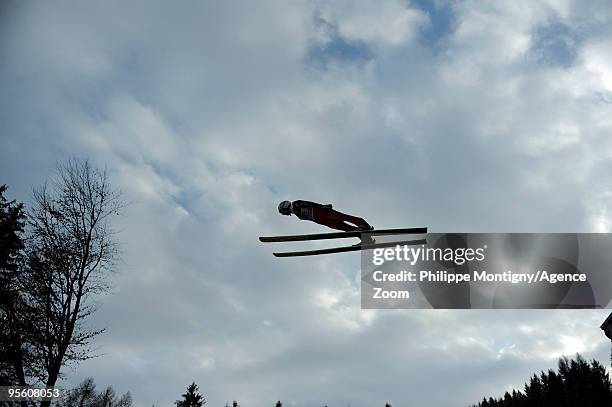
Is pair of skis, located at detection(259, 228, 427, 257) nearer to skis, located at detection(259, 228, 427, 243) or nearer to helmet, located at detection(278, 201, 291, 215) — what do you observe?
skis, located at detection(259, 228, 427, 243)

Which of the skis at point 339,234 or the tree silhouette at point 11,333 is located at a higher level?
the skis at point 339,234

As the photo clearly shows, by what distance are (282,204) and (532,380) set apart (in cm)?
6110

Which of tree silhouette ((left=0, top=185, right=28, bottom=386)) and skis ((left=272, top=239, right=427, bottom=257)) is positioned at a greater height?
skis ((left=272, top=239, right=427, bottom=257))

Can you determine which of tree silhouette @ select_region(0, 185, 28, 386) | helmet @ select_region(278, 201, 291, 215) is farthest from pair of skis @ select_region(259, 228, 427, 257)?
tree silhouette @ select_region(0, 185, 28, 386)

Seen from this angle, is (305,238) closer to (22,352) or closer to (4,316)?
(22,352)

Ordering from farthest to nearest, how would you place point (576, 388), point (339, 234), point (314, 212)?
point (576, 388) → point (339, 234) → point (314, 212)

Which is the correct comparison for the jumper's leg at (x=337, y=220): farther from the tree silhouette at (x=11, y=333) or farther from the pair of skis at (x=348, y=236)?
the tree silhouette at (x=11, y=333)

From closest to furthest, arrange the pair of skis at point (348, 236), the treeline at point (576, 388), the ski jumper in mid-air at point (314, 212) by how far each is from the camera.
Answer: the ski jumper in mid-air at point (314, 212)
the pair of skis at point (348, 236)
the treeline at point (576, 388)

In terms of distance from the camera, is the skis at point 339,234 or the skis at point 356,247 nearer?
the skis at point 339,234

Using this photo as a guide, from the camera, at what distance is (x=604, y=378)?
38.8 meters

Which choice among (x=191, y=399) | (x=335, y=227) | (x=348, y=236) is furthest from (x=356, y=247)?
(x=191, y=399)

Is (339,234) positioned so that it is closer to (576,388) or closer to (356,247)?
(356,247)

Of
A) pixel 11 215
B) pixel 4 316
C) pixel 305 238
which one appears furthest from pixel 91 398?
pixel 305 238

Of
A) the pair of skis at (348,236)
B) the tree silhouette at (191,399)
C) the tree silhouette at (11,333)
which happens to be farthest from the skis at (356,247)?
the tree silhouette at (191,399)
